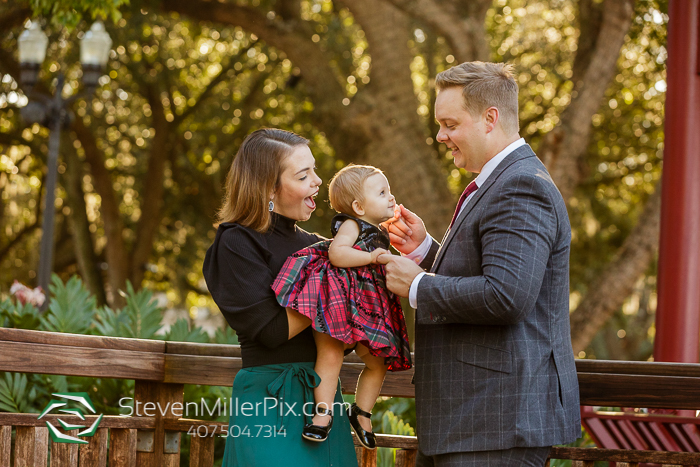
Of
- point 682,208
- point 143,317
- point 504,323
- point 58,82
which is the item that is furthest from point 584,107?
point 58,82

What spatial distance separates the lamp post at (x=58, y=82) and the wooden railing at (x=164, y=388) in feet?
21.9

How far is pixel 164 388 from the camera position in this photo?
316 centimetres

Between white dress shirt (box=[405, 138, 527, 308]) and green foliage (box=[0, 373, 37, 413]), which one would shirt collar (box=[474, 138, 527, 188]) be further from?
A: green foliage (box=[0, 373, 37, 413])

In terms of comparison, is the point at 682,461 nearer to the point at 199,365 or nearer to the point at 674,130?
the point at 199,365

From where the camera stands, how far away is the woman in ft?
8.04

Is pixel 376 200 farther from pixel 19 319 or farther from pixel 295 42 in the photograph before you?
pixel 295 42

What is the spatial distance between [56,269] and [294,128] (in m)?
9.13

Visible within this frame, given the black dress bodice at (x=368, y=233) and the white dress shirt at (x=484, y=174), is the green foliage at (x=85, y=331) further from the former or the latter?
the white dress shirt at (x=484, y=174)

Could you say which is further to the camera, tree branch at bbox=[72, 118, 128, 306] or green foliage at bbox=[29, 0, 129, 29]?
tree branch at bbox=[72, 118, 128, 306]

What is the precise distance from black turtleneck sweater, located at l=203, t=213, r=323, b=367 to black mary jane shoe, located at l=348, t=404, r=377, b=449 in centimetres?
27

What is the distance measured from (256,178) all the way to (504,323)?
3.38ft

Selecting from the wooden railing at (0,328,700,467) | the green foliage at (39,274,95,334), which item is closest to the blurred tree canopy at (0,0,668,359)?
the green foliage at (39,274,95,334)

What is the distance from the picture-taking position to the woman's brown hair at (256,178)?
8.53 feet

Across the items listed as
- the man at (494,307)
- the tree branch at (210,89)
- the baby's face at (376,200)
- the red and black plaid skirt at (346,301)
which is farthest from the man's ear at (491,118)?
the tree branch at (210,89)
